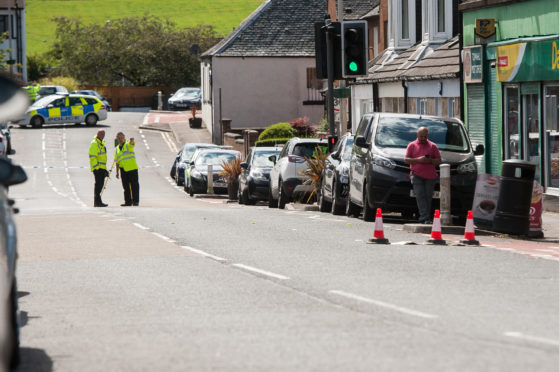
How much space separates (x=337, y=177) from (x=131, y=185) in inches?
274

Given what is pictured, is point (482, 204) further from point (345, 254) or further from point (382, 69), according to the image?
point (382, 69)

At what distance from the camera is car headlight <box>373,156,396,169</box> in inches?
787

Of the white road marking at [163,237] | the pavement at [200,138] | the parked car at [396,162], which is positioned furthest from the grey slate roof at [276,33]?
the white road marking at [163,237]

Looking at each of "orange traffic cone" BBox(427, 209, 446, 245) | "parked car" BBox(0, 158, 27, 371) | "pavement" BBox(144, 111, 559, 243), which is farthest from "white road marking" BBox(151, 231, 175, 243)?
"parked car" BBox(0, 158, 27, 371)

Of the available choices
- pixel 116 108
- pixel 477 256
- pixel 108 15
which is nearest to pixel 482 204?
Result: pixel 477 256

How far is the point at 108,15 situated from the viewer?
156125 mm

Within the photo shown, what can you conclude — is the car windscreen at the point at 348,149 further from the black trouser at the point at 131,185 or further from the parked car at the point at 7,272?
the parked car at the point at 7,272

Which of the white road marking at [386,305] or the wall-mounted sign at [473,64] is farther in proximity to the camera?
the wall-mounted sign at [473,64]

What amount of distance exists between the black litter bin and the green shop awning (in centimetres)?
580

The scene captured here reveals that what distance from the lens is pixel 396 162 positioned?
2002 centimetres

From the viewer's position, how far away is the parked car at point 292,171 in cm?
2712

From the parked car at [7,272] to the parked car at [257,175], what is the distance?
23.3 meters

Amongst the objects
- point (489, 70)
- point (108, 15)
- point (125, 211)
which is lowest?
point (125, 211)

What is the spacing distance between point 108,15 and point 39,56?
30.3 m
